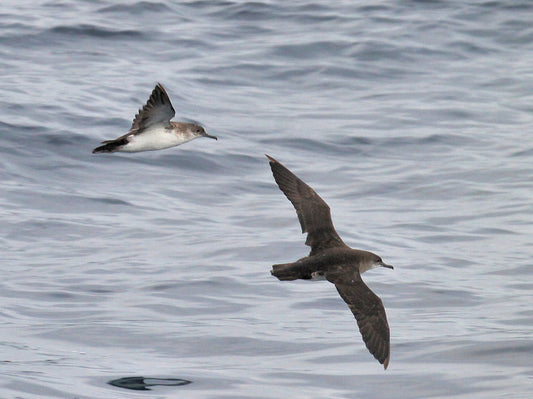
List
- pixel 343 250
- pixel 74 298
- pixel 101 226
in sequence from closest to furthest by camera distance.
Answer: pixel 343 250 → pixel 74 298 → pixel 101 226

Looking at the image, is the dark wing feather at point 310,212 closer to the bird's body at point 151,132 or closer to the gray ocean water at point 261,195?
the bird's body at point 151,132

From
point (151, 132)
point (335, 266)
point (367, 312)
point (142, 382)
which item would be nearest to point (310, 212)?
point (335, 266)

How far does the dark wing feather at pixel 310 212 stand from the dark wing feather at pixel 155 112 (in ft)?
3.32

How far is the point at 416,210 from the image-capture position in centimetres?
1480

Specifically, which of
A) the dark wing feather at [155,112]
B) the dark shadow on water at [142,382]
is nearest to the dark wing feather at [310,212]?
the dark wing feather at [155,112]

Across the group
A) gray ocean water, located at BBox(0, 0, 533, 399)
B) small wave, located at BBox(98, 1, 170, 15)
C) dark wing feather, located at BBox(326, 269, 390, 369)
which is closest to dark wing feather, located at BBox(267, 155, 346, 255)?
dark wing feather, located at BBox(326, 269, 390, 369)

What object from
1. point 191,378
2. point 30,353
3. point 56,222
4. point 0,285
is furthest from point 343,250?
point 56,222

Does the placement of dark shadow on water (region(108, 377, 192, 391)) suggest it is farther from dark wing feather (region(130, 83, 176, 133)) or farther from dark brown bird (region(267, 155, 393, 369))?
dark wing feather (region(130, 83, 176, 133))

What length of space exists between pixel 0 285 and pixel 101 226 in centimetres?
178

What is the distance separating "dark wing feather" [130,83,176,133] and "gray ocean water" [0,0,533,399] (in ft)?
7.08

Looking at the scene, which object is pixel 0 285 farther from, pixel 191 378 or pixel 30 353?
pixel 191 378

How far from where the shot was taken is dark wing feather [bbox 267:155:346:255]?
9.80 meters

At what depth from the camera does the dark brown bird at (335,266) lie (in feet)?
28.7

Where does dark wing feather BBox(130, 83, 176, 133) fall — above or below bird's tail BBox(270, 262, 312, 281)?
above
